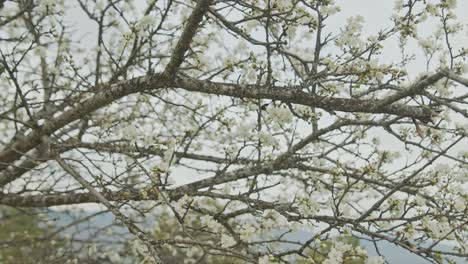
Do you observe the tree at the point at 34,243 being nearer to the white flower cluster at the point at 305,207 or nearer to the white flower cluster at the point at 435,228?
the white flower cluster at the point at 305,207

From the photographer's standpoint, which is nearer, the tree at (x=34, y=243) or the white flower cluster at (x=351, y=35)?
the white flower cluster at (x=351, y=35)

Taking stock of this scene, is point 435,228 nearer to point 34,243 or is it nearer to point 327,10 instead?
point 327,10

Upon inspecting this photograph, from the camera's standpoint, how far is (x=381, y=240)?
2955 mm

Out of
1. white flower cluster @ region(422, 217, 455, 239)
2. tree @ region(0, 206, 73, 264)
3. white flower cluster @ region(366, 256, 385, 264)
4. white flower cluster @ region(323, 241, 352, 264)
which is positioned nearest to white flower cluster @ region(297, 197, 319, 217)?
white flower cluster @ region(323, 241, 352, 264)

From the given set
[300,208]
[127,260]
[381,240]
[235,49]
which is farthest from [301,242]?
[127,260]

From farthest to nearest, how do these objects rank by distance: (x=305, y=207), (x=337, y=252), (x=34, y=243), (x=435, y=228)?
(x=34, y=243) → (x=305, y=207) → (x=435, y=228) → (x=337, y=252)

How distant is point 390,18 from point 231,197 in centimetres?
186

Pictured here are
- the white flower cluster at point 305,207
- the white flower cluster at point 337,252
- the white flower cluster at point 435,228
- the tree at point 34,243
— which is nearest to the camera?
the white flower cluster at point 337,252

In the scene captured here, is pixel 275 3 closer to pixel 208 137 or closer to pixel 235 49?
pixel 235 49

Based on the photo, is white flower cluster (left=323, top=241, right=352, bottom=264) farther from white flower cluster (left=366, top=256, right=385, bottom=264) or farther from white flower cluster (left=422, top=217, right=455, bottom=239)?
A: white flower cluster (left=422, top=217, right=455, bottom=239)

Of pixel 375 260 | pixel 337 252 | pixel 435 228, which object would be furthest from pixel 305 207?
pixel 435 228

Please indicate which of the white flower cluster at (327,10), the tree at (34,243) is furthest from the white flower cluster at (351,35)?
the tree at (34,243)

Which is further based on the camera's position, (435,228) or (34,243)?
(34,243)

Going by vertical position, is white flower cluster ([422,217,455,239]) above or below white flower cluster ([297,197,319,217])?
below
